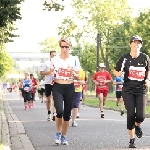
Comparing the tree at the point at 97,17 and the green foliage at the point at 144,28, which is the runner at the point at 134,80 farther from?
the tree at the point at 97,17

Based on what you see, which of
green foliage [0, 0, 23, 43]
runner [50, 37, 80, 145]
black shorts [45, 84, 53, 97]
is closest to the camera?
runner [50, 37, 80, 145]

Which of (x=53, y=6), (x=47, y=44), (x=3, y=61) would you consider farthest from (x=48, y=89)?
(x=47, y=44)

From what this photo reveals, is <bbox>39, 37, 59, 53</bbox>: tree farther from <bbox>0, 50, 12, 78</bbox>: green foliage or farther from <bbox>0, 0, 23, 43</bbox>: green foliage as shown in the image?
<bbox>0, 0, 23, 43</bbox>: green foliage

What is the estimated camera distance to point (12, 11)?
1673 cm

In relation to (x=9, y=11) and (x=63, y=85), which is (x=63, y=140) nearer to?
(x=63, y=85)

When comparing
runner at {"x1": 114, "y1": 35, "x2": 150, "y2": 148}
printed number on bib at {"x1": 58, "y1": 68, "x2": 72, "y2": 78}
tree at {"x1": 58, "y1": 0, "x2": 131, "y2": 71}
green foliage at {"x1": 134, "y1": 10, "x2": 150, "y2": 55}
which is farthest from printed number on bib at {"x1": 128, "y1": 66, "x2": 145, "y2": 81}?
tree at {"x1": 58, "y1": 0, "x2": 131, "y2": 71}

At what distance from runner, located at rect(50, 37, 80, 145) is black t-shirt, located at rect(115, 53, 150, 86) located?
84cm

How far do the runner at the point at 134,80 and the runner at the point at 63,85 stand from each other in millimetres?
822

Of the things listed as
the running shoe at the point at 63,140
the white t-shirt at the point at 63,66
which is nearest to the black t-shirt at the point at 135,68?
the white t-shirt at the point at 63,66

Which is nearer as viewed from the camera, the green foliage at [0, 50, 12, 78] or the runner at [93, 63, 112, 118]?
the runner at [93, 63, 112, 118]

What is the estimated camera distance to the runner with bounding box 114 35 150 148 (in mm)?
9102

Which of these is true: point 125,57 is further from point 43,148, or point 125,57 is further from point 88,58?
point 88,58

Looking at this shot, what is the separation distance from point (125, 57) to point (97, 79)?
810cm

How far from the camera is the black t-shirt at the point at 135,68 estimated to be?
9.11 m
